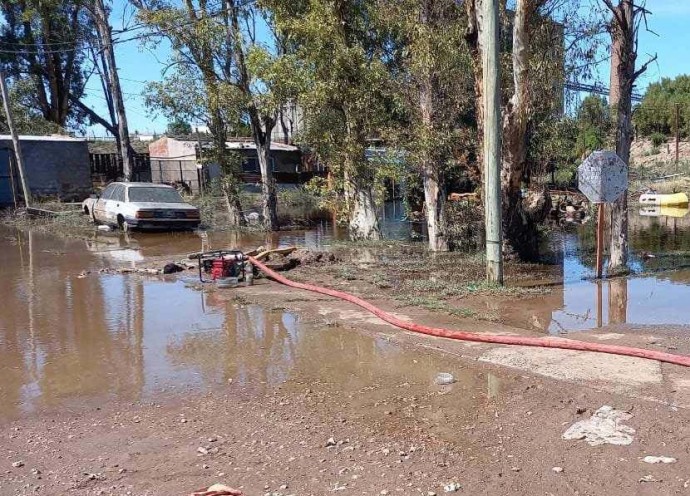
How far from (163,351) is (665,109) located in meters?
56.2

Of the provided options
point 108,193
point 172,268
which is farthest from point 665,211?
point 172,268

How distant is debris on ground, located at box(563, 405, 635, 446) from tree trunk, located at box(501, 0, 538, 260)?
7.94m

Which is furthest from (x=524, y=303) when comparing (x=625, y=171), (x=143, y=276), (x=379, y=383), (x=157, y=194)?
(x=157, y=194)

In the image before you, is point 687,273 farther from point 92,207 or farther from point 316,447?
point 92,207

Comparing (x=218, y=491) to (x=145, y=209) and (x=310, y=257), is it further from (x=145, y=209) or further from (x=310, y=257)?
(x=145, y=209)

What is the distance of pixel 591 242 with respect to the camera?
17406 millimetres

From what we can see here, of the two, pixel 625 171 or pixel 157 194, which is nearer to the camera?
pixel 625 171

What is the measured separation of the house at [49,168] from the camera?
90.8 ft

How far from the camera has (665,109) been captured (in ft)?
173

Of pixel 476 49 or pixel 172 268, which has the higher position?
pixel 476 49

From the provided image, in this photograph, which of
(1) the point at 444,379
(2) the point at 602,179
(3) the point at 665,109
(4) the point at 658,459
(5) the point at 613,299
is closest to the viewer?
(4) the point at 658,459

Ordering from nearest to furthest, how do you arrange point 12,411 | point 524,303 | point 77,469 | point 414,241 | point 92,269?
1. point 77,469
2. point 12,411
3. point 524,303
4. point 92,269
5. point 414,241

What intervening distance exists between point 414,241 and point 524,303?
828 centimetres

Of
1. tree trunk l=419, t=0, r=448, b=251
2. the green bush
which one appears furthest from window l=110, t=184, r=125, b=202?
the green bush
